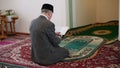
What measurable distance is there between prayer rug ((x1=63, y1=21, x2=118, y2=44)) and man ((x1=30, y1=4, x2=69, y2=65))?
5.17 ft

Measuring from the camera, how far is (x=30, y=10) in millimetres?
6004

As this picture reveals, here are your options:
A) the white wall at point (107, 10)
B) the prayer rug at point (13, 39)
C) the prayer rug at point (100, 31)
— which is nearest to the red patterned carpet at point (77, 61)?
the prayer rug at point (100, 31)

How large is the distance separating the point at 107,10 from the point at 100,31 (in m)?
1.40

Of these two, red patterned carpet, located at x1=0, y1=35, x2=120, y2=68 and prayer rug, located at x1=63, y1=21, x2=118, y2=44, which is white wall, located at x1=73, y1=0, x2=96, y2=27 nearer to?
prayer rug, located at x1=63, y1=21, x2=118, y2=44

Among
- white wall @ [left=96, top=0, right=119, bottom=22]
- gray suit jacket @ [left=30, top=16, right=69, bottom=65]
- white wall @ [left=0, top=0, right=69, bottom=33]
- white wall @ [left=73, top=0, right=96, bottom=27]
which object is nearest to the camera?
gray suit jacket @ [left=30, top=16, right=69, bottom=65]

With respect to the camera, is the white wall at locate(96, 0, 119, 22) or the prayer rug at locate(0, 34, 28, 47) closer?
the prayer rug at locate(0, 34, 28, 47)

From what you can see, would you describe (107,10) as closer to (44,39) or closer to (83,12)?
(83,12)

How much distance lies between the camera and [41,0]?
575cm

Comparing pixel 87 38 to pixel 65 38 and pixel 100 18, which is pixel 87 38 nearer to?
pixel 65 38

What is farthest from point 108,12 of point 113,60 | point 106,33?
point 113,60

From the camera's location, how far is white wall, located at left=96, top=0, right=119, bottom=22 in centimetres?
638

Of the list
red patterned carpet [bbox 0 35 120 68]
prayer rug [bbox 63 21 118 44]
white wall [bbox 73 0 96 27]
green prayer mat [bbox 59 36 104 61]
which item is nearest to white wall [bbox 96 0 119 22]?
white wall [bbox 73 0 96 27]

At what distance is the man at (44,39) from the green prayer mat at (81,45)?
283 millimetres

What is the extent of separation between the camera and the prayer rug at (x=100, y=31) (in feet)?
15.7
